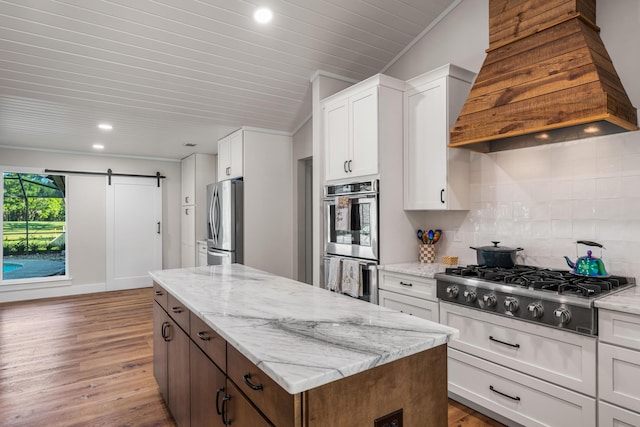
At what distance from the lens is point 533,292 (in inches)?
78.4

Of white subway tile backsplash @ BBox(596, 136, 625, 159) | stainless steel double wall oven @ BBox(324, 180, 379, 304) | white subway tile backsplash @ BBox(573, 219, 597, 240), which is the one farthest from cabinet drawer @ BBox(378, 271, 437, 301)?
white subway tile backsplash @ BBox(596, 136, 625, 159)

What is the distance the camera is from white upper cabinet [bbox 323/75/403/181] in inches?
118

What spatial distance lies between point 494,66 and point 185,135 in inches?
157

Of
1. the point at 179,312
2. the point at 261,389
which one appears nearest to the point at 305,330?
the point at 261,389

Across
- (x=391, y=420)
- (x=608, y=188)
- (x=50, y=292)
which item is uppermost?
(x=608, y=188)

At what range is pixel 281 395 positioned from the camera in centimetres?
102

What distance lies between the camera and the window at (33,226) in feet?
18.6

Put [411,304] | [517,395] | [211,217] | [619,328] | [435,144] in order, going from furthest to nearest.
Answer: [211,217] < [435,144] < [411,304] < [517,395] < [619,328]

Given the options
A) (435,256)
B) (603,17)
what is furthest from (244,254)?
(603,17)

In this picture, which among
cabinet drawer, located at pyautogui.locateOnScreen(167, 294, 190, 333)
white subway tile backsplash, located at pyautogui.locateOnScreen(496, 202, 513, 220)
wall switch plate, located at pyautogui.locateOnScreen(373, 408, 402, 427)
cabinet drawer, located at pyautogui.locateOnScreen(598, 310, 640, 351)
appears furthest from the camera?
white subway tile backsplash, located at pyautogui.locateOnScreen(496, 202, 513, 220)

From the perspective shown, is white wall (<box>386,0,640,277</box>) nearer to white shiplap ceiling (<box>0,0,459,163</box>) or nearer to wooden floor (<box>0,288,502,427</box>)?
white shiplap ceiling (<box>0,0,459,163</box>)

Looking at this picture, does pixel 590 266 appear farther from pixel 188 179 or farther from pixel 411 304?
pixel 188 179

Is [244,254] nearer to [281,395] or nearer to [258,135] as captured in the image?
[258,135]

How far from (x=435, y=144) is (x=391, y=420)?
2.22 m
